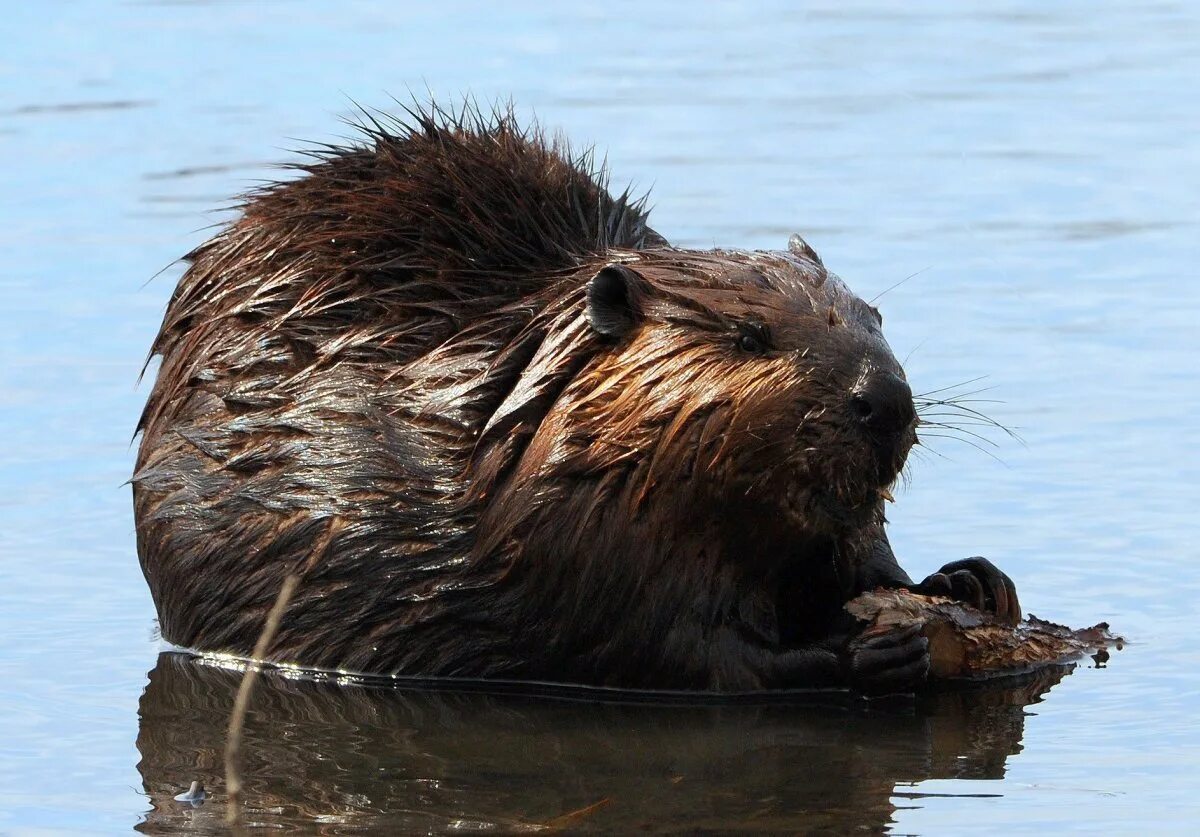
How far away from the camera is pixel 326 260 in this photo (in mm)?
8258

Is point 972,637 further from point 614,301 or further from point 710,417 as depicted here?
point 614,301

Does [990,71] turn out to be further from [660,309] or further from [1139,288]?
[660,309]

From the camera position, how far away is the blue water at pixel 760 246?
683cm

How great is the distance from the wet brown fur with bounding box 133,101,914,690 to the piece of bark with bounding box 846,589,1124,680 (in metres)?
0.22

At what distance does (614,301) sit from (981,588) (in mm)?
1391

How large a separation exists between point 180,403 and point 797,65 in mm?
8424

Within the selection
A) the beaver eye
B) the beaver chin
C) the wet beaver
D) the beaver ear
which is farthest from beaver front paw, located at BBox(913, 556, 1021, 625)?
the beaver ear

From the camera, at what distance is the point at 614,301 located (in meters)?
7.64

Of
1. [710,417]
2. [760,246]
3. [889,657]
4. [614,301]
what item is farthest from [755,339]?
[760,246]

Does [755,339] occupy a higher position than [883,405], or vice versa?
[755,339]

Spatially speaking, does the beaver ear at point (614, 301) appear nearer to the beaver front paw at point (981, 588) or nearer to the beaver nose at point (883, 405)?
the beaver nose at point (883, 405)

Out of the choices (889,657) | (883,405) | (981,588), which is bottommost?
(889,657)

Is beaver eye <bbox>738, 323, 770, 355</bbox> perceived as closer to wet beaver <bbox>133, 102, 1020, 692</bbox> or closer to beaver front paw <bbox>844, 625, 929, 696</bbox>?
wet beaver <bbox>133, 102, 1020, 692</bbox>

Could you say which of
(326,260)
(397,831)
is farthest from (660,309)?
(397,831)
